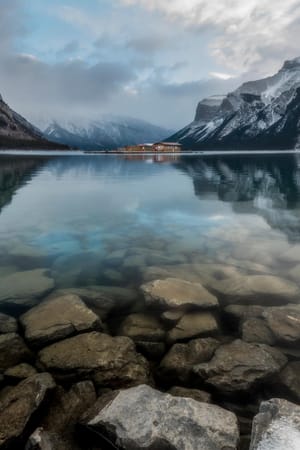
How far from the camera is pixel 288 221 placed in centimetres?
2478

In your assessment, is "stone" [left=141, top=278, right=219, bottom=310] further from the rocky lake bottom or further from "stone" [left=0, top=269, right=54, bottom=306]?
"stone" [left=0, top=269, right=54, bottom=306]

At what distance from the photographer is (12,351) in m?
8.94

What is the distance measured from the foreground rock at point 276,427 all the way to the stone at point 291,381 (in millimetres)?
1383

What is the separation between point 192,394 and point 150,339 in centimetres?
245

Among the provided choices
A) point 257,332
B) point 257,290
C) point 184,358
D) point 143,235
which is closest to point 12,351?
point 184,358

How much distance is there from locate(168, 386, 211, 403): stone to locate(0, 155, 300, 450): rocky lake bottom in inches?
1.3

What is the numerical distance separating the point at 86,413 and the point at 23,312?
18.4ft

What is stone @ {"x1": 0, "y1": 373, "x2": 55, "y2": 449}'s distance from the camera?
635 centimetres

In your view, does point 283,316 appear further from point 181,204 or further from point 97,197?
point 97,197

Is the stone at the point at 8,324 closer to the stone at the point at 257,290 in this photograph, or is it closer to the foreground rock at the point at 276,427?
the stone at the point at 257,290

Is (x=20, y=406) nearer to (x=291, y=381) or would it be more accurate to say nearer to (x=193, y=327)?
(x=193, y=327)

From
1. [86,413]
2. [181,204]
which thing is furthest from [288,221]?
[86,413]

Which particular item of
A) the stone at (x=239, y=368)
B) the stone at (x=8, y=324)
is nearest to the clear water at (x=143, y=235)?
the stone at (x=8, y=324)

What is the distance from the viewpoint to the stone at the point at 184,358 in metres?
8.41
